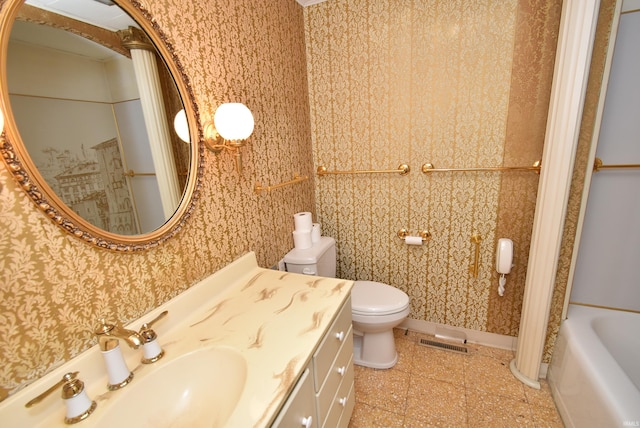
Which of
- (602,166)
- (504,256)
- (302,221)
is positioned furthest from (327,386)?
(602,166)

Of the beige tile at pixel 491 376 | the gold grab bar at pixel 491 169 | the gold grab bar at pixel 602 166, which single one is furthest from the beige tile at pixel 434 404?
the gold grab bar at pixel 602 166

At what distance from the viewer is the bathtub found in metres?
1.09

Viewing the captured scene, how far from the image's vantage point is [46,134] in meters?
0.73

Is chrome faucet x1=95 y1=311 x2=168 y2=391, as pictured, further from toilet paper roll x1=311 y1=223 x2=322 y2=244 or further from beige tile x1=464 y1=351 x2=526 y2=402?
beige tile x1=464 y1=351 x2=526 y2=402

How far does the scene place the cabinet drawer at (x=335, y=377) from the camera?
101 centimetres

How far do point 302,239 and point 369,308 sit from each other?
0.57 meters

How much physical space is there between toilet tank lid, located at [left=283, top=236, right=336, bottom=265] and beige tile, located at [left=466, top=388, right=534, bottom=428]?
1.14m

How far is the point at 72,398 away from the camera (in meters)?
0.67

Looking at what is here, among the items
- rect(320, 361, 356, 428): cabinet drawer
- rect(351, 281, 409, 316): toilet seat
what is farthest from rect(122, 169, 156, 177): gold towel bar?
rect(351, 281, 409, 316): toilet seat

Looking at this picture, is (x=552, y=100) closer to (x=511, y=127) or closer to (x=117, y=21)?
(x=511, y=127)

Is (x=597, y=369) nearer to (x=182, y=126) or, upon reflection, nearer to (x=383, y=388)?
(x=383, y=388)

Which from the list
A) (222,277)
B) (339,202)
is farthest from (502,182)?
(222,277)

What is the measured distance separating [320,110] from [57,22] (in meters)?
1.46

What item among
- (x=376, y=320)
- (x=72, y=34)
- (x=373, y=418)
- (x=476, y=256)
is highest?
(x=72, y=34)
